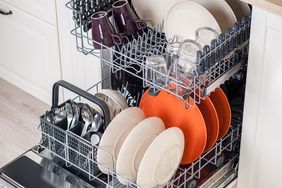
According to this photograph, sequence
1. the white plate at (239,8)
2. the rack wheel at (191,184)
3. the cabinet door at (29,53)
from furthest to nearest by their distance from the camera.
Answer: the cabinet door at (29,53)
the white plate at (239,8)
the rack wheel at (191,184)

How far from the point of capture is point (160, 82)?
1.97 meters

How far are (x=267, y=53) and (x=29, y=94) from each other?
1472 millimetres

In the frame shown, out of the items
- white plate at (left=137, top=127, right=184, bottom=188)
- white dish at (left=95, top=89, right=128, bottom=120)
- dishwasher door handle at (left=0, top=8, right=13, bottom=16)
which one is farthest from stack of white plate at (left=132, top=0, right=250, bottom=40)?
dishwasher door handle at (left=0, top=8, right=13, bottom=16)

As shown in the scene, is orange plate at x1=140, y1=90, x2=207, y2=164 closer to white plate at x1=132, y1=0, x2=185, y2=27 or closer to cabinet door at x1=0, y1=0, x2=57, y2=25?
white plate at x1=132, y1=0, x2=185, y2=27

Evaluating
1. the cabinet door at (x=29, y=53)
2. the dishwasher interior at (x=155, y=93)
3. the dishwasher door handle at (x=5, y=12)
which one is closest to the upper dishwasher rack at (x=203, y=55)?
the dishwasher interior at (x=155, y=93)

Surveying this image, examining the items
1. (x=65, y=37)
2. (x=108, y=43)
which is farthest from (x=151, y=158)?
(x=65, y=37)

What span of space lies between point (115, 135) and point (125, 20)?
0.37 m

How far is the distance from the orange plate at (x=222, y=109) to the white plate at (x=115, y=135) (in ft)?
0.76

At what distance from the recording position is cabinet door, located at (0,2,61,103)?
2.74 metres

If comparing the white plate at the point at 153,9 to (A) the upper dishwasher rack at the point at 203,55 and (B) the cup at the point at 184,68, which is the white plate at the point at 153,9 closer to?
(A) the upper dishwasher rack at the point at 203,55

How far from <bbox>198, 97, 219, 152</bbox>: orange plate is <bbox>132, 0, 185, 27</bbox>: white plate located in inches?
14.5

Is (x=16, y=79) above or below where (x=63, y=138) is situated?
below

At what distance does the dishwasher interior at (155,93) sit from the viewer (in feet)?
6.31

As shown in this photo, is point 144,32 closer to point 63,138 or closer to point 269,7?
point 63,138
